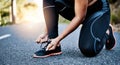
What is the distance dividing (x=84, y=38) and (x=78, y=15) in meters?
0.35

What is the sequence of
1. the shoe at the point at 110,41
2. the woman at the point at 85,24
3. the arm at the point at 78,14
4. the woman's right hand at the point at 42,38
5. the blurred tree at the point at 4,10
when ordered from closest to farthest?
1. the arm at the point at 78,14
2. the woman at the point at 85,24
3. the woman's right hand at the point at 42,38
4. the shoe at the point at 110,41
5. the blurred tree at the point at 4,10

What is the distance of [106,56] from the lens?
157 inches

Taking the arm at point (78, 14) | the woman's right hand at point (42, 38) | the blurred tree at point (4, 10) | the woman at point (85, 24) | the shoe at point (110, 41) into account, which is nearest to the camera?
the arm at point (78, 14)

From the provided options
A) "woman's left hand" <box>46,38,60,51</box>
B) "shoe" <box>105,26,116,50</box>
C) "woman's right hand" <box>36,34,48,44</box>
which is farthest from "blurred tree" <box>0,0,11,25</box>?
"woman's left hand" <box>46,38,60,51</box>

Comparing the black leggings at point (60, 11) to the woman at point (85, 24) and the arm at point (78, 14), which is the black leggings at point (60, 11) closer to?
the woman at point (85, 24)

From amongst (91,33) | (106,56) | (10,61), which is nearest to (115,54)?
(106,56)

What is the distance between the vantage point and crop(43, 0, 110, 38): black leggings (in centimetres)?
394

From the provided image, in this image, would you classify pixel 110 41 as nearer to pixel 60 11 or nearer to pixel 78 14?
pixel 60 11

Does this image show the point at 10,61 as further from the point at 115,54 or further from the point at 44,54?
the point at 115,54

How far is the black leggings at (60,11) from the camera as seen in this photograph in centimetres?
394

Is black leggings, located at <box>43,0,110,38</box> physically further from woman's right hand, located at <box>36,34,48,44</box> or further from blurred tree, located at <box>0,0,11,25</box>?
blurred tree, located at <box>0,0,11,25</box>

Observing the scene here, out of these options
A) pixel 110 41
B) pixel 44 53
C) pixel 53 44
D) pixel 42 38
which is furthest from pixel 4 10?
pixel 53 44

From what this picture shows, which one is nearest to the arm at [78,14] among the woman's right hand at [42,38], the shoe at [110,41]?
the woman's right hand at [42,38]

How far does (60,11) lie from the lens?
4059mm
